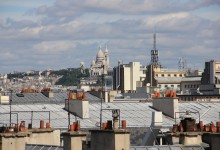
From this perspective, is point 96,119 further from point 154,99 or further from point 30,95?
point 30,95

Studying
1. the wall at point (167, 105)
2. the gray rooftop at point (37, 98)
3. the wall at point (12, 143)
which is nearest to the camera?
the wall at point (12, 143)

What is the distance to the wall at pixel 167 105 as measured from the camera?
70.4 metres

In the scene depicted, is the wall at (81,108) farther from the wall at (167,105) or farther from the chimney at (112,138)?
the chimney at (112,138)

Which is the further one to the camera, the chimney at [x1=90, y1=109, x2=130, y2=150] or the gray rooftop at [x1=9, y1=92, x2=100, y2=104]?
the gray rooftop at [x1=9, y1=92, x2=100, y2=104]

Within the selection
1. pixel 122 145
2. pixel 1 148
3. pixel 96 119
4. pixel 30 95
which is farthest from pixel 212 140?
pixel 30 95

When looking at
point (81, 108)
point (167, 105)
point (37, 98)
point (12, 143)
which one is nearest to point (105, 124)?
point (12, 143)

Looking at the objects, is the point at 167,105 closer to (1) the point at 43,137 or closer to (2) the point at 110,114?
(2) the point at 110,114

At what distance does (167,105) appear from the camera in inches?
2813

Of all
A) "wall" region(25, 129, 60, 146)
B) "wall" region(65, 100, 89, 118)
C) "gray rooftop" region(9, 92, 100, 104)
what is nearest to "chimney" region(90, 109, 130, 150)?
"wall" region(25, 129, 60, 146)

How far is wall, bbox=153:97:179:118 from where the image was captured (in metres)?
70.4

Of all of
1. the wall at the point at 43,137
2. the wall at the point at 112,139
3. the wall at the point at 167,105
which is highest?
the wall at the point at 167,105

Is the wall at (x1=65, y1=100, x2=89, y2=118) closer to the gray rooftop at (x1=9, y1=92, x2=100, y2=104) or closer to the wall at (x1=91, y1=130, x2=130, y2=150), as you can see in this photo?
the gray rooftop at (x1=9, y1=92, x2=100, y2=104)

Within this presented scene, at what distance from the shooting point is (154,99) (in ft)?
240

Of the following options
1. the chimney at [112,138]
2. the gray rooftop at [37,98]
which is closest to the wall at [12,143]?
the chimney at [112,138]
